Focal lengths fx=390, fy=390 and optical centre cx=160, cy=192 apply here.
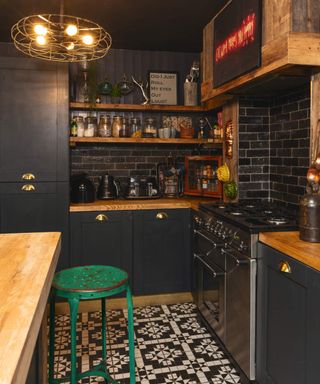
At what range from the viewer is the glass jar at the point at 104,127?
371 centimetres

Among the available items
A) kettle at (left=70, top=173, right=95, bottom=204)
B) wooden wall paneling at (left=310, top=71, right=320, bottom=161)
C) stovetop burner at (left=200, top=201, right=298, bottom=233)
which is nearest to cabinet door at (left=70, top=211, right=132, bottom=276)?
kettle at (left=70, top=173, right=95, bottom=204)

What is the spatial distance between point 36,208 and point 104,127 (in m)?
1.00

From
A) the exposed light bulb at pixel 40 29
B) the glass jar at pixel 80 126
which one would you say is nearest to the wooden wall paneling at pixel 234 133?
the glass jar at pixel 80 126

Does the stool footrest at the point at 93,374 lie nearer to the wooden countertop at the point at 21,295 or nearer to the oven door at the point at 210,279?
the wooden countertop at the point at 21,295

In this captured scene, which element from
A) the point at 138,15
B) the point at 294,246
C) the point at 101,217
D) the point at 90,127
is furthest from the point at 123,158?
the point at 294,246

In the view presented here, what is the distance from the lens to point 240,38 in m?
2.44

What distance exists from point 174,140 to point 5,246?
7.39 ft

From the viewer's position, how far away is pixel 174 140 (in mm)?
3770

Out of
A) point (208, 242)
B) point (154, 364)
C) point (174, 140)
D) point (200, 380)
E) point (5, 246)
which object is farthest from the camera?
point (174, 140)

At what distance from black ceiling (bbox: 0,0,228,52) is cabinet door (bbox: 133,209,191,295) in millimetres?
1602

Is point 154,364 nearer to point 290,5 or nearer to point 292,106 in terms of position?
point 292,106

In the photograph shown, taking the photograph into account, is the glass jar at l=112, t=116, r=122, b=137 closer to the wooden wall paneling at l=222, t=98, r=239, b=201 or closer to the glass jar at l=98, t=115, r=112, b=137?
the glass jar at l=98, t=115, r=112, b=137

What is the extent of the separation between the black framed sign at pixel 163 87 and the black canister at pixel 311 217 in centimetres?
240

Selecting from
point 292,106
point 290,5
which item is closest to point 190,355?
point 292,106
